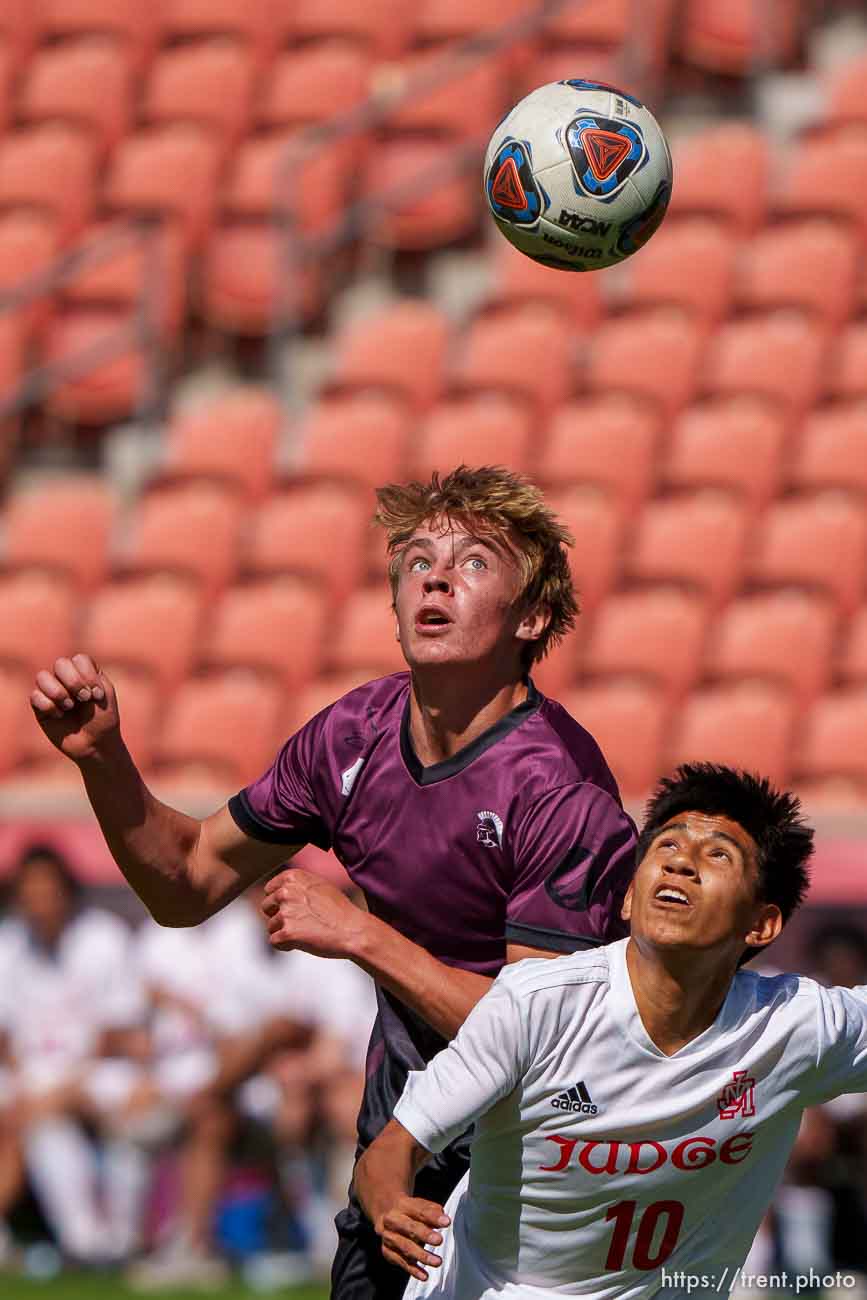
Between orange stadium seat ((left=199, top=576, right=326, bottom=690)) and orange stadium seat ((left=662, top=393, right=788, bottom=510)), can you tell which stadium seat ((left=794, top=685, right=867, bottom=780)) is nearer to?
orange stadium seat ((left=662, top=393, right=788, bottom=510))

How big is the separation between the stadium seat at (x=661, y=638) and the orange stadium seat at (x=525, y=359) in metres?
1.63

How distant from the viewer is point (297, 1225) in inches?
A: 345

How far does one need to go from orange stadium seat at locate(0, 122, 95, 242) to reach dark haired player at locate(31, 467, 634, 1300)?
857cm

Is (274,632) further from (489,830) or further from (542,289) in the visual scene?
(489,830)

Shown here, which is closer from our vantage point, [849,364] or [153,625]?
[153,625]

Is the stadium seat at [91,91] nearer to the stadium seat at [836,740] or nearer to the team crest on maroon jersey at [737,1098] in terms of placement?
the stadium seat at [836,740]

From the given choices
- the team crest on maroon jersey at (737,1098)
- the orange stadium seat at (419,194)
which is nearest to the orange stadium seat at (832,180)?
the orange stadium seat at (419,194)

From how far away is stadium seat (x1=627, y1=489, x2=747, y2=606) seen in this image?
10242mm

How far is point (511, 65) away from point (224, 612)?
11.9 feet

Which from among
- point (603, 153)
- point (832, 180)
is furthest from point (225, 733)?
point (603, 153)

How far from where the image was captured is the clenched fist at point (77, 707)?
435cm

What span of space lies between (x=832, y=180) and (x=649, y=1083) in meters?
8.49

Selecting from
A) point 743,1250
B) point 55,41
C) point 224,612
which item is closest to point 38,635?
point 224,612

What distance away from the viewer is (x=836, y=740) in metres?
9.17
